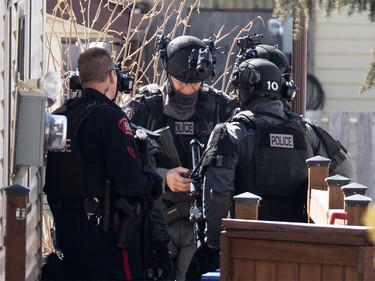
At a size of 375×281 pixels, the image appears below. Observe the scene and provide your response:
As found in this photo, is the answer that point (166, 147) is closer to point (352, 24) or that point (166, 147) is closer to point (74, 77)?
point (74, 77)

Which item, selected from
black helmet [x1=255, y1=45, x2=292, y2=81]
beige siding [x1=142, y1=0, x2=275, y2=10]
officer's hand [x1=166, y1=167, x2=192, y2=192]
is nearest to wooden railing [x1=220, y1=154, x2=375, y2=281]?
officer's hand [x1=166, y1=167, x2=192, y2=192]

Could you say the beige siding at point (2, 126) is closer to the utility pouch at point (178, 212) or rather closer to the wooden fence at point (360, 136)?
the utility pouch at point (178, 212)

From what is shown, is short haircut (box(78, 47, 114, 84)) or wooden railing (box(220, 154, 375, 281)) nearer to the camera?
wooden railing (box(220, 154, 375, 281))

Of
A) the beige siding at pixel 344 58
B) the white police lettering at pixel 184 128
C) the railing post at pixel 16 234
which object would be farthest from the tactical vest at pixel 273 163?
the beige siding at pixel 344 58

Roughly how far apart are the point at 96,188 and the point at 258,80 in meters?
1.26

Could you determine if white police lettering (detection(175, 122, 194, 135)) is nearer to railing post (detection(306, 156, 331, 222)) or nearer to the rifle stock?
the rifle stock

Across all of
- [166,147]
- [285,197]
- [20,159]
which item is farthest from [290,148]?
[20,159]

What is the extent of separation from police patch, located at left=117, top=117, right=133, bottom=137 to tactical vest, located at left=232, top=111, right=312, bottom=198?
2.49 ft

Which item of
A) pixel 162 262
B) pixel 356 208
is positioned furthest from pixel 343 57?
pixel 356 208

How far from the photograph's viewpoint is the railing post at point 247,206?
4.92 m

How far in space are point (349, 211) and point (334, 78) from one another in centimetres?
1086

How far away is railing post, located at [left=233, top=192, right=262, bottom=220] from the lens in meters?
4.92

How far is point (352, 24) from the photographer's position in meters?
15.3

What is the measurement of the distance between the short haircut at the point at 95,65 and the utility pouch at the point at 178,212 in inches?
57.7
